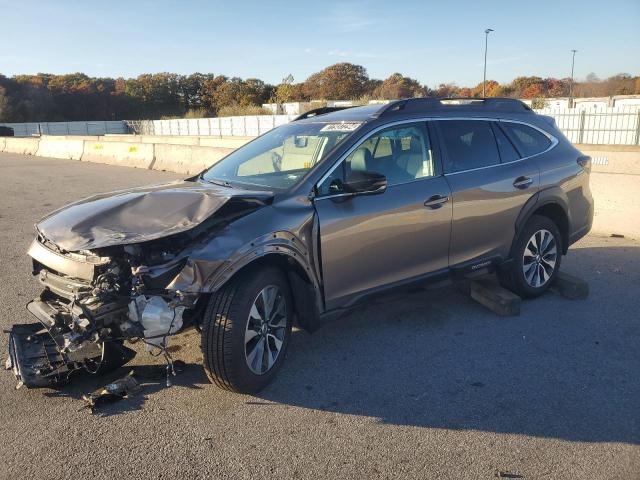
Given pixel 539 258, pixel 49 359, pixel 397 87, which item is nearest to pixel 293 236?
pixel 49 359

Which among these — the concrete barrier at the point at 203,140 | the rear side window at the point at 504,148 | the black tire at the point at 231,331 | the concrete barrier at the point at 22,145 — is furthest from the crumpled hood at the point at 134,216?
the concrete barrier at the point at 22,145

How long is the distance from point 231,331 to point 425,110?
2.65 m

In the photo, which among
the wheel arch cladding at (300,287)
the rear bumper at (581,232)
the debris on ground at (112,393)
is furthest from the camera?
the rear bumper at (581,232)

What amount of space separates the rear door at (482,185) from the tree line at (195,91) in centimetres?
5428

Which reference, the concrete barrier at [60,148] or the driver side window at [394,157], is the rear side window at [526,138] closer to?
the driver side window at [394,157]

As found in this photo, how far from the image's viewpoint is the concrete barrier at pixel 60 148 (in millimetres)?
24109

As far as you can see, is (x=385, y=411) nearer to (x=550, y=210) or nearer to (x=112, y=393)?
(x=112, y=393)

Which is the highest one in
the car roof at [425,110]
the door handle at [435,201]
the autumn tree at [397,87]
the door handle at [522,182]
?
the autumn tree at [397,87]

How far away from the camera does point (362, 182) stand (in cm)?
393

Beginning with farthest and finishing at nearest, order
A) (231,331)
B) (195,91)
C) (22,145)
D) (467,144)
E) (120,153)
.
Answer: (195,91) → (22,145) → (120,153) → (467,144) → (231,331)

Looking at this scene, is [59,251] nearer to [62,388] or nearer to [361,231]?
[62,388]

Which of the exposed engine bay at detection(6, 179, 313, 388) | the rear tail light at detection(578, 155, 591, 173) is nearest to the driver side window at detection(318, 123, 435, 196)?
the exposed engine bay at detection(6, 179, 313, 388)

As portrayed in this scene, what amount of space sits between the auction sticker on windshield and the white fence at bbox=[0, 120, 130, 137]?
6579cm

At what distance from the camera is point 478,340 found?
15.2 ft
